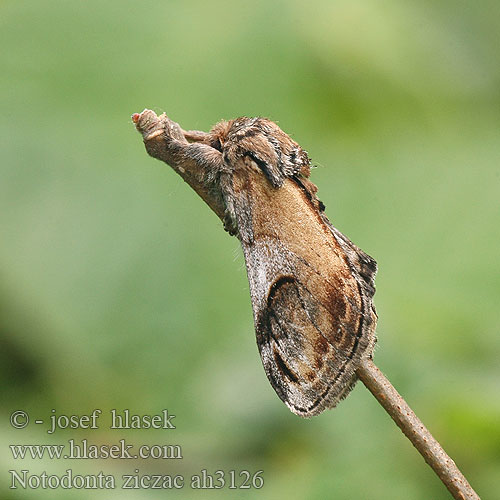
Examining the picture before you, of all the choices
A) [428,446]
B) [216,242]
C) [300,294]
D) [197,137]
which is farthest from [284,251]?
[216,242]

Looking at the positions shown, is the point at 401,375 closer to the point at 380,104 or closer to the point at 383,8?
the point at 380,104

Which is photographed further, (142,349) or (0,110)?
(0,110)

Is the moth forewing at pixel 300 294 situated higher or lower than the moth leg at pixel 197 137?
lower

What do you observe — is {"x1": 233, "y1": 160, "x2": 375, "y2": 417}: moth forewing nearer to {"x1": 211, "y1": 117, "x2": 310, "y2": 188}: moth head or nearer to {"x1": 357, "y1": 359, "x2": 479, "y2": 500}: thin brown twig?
{"x1": 211, "y1": 117, "x2": 310, "y2": 188}: moth head

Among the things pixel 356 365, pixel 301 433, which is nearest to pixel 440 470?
pixel 356 365

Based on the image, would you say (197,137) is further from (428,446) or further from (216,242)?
(216,242)

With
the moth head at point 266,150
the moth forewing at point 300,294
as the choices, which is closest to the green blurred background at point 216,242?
the moth forewing at point 300,294

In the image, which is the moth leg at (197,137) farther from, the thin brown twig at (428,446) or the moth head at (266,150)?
the thin brown twig at (428,446)
